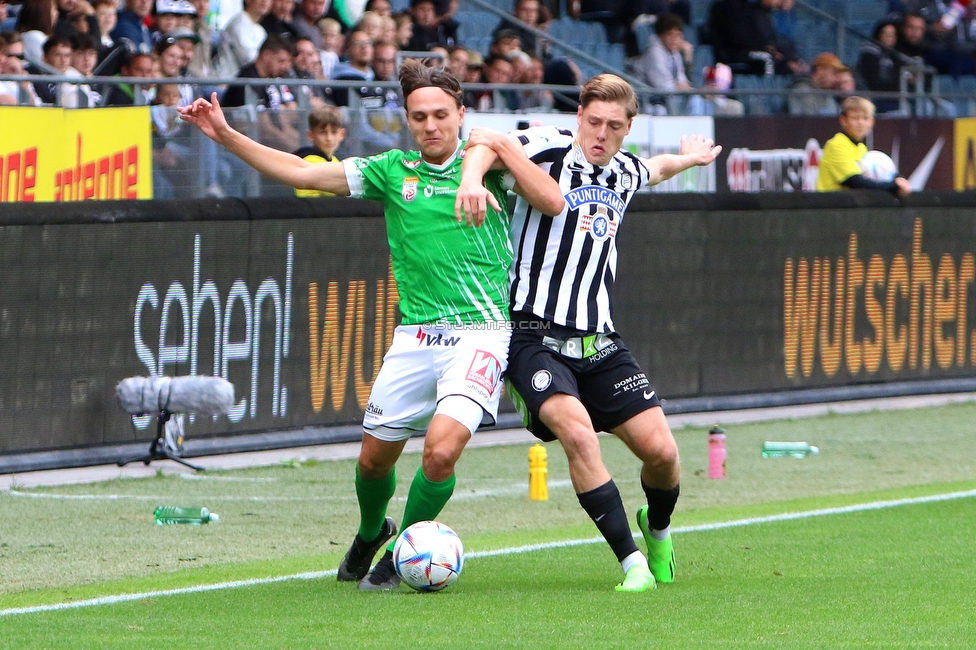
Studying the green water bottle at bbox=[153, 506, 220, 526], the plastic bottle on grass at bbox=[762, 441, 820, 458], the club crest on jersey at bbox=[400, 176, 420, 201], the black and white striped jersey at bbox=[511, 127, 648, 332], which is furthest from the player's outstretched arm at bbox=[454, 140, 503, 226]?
the plastic bottle on grass at bbox=[762, 441, 820, 458]

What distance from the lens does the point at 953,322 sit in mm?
16281

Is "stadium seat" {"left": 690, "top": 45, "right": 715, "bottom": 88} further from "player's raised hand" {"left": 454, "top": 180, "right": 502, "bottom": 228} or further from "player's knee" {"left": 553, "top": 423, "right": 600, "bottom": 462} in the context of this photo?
"player's raised hand" {"left": 454, "top": 180, "right": 502, "bottom": 228}

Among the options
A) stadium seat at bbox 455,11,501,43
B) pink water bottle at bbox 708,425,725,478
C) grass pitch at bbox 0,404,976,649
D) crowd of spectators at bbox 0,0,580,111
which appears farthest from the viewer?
stadium seat at bbox 455,11,501,43

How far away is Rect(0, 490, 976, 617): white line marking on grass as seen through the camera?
6.76 meters

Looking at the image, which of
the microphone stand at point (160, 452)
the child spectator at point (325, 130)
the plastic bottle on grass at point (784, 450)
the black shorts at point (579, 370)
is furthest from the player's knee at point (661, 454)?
the child spectator at point (325, 130)

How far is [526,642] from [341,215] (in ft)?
23.1

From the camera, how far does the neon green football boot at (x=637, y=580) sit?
689 cm

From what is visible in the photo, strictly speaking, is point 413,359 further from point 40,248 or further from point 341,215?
point 341,215

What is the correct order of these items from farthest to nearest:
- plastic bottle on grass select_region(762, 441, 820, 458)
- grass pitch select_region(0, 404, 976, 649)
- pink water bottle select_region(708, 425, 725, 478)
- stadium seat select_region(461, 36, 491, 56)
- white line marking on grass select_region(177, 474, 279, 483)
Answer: stadium seat select_region(461, 36, 491, 56)
plastic bottle on grass select_region(762, 441, 820, 458)
pink water bottle select_region(708, 425, 725, 478)
white line marking on grass select_region(177, 474, 279, 483)
grass pitch select_region(0, 404, 976, 649)

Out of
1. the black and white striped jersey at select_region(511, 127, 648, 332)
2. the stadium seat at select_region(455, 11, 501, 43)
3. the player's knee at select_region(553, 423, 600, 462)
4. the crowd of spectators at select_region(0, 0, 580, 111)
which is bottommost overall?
the player's knee at select_region(553, 423, 600, 462)

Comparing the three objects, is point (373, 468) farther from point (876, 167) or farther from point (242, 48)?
point (876, 167)

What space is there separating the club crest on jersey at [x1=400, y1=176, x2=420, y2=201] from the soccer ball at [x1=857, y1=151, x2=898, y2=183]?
9481mm

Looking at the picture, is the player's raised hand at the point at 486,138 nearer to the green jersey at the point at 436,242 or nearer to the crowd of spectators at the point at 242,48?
the green jersey at the point at 436,242

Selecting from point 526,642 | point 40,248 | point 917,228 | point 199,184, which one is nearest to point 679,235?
point 917,228
